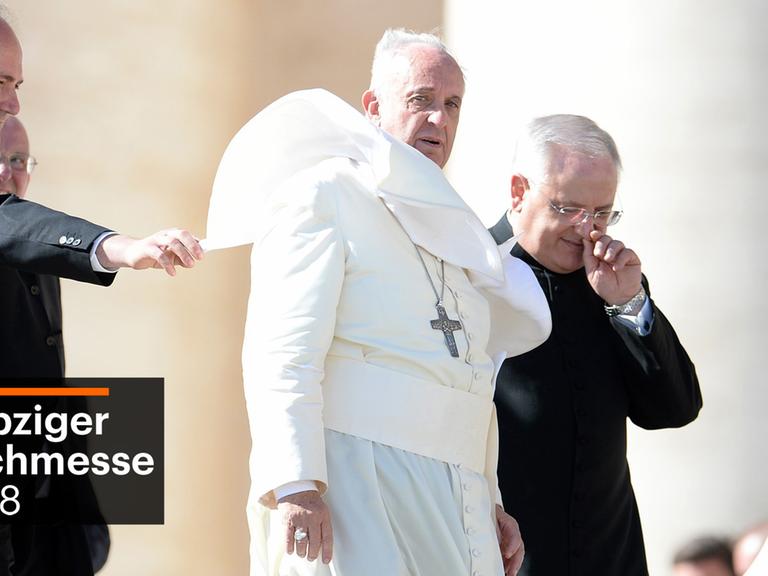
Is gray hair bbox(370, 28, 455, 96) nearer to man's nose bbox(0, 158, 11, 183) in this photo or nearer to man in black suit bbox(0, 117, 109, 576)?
man in black suit bbox(0, 117, 109, 576)

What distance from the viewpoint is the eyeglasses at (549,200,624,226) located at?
16.1 feet

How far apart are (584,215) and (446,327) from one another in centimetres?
118

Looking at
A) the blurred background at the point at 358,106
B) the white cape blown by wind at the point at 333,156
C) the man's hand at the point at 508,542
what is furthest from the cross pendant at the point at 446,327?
the blurred background at the point at 358,106

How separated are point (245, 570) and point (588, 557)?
129 inches

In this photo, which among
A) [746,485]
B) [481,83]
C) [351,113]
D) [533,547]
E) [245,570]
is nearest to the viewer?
[351,113]

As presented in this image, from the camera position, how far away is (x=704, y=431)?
6.16 meters

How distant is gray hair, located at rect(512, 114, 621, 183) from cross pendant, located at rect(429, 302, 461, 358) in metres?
1.21

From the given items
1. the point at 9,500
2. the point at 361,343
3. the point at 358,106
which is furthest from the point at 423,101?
the point at 358,106

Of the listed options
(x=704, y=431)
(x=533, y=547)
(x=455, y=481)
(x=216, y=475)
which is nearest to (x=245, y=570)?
(x=216, y=475)

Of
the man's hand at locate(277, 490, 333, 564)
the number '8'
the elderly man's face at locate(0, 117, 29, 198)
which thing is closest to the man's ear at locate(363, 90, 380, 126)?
the elderly man's face at locate(0, 117, 29, 198)

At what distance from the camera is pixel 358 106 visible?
7.81 meters

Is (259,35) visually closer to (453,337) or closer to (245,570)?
(245,570)

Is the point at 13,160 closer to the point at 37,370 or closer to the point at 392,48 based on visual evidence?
the point at 37,370

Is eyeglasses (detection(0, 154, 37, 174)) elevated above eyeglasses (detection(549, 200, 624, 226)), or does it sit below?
above
